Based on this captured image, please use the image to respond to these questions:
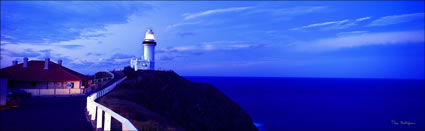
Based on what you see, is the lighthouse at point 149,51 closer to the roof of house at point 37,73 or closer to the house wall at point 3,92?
the roof of house at point 37,73

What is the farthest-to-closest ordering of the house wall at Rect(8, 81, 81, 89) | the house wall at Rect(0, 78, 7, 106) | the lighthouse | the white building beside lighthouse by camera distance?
the lighthouse
the white building beside lighthouse
the house wall at Rect(8, 81, 81, 89)
the house wall at Rect(0, 78, 7, 106)

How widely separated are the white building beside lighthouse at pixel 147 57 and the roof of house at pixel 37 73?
18.7 m

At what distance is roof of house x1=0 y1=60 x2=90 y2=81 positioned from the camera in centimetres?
2359

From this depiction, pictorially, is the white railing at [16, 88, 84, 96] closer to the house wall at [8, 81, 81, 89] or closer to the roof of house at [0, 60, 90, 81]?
the house wall at [8, 81, 81, 89]

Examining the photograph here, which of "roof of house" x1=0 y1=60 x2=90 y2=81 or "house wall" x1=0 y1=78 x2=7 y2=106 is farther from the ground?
"roof of house" x1=0 y1=60 x2=90 y2=81

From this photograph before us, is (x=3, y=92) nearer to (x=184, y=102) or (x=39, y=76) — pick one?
(x=39, y=76)

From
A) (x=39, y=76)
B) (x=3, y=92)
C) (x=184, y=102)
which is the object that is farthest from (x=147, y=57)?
(x=3, y=92)

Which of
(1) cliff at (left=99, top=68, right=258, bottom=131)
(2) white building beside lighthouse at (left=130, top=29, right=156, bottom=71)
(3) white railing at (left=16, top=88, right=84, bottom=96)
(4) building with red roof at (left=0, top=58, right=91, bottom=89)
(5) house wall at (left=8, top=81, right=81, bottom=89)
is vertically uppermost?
(2) white building beside lighthouse at (left=130, top=29, right=156, bottom=71)

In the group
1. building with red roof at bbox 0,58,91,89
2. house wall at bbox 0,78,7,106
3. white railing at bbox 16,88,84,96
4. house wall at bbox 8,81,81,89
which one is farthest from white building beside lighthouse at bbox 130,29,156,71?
house wall at bbox 0,78,7,106

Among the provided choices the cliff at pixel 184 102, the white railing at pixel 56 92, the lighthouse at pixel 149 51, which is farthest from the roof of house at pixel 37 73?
the lighthouse at pixel 149 51

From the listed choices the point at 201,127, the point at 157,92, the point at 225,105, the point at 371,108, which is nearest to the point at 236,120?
the point at 225,105

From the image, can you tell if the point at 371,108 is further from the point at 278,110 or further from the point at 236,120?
the point at 236,120

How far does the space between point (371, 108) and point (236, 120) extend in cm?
4417

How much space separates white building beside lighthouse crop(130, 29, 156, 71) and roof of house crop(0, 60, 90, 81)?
61.4 ft
